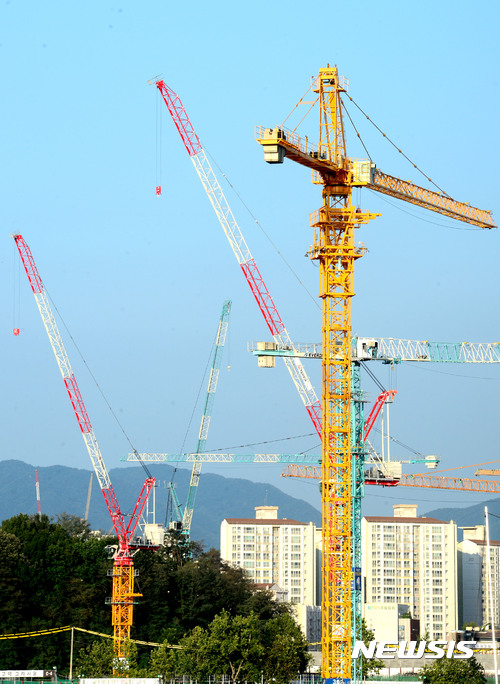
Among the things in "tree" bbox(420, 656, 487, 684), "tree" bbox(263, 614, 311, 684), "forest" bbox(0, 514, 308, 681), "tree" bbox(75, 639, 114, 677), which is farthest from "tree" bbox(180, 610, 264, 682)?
"tree" bbox(420, 656, 487, 684)

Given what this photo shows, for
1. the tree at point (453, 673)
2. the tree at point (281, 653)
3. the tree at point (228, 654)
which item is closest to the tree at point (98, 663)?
the tree at point (228, 654)

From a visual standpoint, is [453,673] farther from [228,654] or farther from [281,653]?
[228,654]

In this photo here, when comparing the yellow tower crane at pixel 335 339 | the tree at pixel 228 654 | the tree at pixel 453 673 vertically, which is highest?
the yellow tower crane at pixel 335 339

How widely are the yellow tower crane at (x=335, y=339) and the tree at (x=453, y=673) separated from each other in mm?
24600

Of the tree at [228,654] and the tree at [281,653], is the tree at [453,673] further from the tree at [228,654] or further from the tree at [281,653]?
the tree at [228,654]

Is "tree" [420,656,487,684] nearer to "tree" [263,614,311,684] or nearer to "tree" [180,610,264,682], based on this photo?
"tree" [263,614,311,684]

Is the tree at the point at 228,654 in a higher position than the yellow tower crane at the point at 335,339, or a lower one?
lower

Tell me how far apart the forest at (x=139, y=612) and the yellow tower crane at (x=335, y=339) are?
63.7ft

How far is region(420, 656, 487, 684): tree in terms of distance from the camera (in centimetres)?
11644

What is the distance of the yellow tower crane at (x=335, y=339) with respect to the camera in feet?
305

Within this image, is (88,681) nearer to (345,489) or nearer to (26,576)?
(345,489)

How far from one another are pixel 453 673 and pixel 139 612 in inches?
1831

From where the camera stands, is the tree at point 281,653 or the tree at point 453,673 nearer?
the tree at point 453,673

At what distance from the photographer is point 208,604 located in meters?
154
